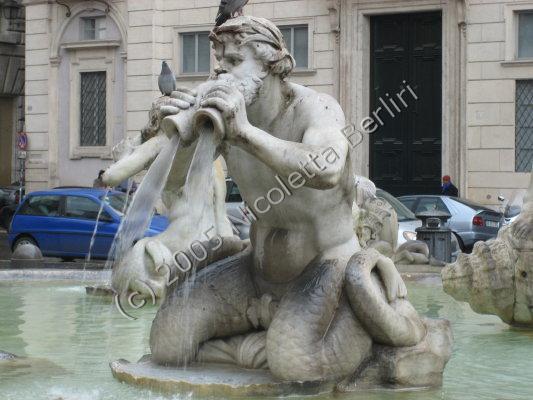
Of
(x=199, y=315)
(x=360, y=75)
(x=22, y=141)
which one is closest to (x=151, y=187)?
(x=199, y=315)

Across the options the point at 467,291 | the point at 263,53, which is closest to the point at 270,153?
the point at 263,53

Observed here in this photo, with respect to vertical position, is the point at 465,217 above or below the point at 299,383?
above

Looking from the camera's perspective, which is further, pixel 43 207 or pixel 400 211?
pixel 43 207

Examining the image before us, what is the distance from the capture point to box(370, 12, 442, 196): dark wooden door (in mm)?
27797

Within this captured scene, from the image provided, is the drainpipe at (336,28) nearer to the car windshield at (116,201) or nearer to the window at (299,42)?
the window at (299,42)

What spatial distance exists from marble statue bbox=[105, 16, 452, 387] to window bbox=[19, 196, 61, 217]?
48.1 feet

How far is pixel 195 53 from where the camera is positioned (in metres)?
30.5

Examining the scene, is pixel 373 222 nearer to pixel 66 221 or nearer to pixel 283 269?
pixel 283 269

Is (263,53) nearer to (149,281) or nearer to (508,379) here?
(508,379)

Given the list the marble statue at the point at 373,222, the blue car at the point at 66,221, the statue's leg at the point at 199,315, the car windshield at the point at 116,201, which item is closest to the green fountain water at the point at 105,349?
the statue's leg at the point at 199,315

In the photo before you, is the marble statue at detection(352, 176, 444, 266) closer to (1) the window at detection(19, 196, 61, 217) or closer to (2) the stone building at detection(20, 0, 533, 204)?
(1) the window at detection(19, 196, 61, 217)

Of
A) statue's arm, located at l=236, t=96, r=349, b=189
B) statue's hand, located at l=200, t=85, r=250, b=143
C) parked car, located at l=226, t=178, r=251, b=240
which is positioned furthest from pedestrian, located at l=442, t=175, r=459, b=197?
statue's hand, located at l=200, t=85, r=250, b=143

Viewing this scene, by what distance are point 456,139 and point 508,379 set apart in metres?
21.4

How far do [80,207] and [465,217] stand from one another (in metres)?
5.94
